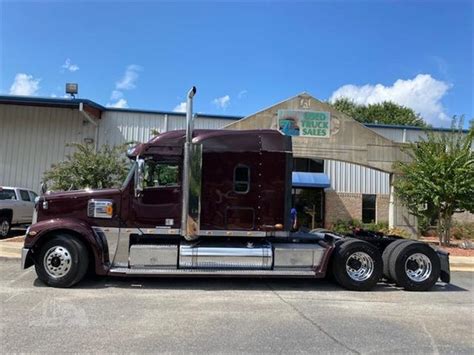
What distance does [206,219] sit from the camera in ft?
29.5

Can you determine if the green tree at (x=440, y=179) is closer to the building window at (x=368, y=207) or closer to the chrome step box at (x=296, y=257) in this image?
the building window at (x=368, y=207)

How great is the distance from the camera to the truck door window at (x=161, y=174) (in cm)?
900

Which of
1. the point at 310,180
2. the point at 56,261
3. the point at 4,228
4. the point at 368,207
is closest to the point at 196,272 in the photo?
the point at 56,261

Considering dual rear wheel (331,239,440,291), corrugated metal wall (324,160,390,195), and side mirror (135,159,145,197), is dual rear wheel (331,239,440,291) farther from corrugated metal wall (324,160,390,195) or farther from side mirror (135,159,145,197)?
corrugated metal wall (324,160,390,195)

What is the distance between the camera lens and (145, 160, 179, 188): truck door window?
9.00 m

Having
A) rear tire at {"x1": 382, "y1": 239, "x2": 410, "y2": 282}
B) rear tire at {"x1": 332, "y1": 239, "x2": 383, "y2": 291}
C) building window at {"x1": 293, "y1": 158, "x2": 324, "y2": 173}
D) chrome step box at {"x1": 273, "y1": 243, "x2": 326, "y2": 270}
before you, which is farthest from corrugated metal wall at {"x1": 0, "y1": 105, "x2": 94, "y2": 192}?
rear tire at {"x1": 382, "y1": 239, "x2": 410, "y2": 282}

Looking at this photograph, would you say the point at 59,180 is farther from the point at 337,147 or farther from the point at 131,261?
the point at 337,147

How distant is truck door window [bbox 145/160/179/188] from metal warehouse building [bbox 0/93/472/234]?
29.0 ft

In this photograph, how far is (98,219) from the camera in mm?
8914

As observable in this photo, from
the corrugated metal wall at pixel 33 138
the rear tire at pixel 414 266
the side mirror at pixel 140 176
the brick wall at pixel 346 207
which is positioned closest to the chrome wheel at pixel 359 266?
the rear tire at pixel 414 266

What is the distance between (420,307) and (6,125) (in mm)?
22172

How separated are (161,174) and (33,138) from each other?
17129mm

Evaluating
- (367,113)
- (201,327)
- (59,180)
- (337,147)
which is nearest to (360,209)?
(337,147)

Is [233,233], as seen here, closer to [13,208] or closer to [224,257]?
[224,257]
